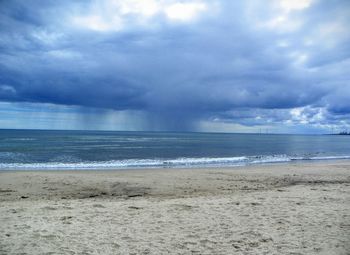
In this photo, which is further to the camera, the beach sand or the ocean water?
the ocean water

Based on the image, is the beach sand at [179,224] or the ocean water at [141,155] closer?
the beach sand at [179,224]

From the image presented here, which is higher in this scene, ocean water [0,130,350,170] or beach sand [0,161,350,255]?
ocean water [0,130,350,170]

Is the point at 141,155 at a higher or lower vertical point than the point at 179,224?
higher

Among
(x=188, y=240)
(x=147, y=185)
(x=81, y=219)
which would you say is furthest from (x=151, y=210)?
(x=147, y=185)

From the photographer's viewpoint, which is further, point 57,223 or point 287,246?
point 57,223

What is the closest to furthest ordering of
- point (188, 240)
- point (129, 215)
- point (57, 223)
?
point (188, 240)
point (57, 223)
point (129, 215)

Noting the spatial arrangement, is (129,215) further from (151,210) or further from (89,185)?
(89,185)

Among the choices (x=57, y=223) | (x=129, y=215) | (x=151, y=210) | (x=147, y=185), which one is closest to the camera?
(x=57, y=223)

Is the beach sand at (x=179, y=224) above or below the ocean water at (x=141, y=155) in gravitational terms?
below

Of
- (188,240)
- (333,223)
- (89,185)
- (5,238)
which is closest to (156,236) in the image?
(188,240)

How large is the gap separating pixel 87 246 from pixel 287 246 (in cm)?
423

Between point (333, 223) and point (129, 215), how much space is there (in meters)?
5.52

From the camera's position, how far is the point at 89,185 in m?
15.0

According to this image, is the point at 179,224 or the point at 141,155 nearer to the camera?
the point at 179,224
